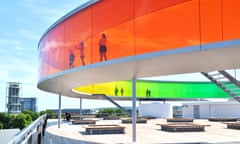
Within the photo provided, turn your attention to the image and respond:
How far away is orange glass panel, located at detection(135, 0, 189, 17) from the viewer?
8491mm

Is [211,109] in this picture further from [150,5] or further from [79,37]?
Answer: [150,5]

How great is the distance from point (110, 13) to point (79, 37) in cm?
234

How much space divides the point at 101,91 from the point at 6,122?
157ft

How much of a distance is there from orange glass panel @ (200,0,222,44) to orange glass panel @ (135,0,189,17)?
0.80m

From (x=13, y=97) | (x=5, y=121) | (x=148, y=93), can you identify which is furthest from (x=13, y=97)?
(x=148, y=93)

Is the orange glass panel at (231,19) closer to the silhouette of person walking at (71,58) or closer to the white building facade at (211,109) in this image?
the silhouette of person walking at (71,58)

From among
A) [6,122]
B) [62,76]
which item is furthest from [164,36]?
[6,122]

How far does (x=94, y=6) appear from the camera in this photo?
10867 millimetres

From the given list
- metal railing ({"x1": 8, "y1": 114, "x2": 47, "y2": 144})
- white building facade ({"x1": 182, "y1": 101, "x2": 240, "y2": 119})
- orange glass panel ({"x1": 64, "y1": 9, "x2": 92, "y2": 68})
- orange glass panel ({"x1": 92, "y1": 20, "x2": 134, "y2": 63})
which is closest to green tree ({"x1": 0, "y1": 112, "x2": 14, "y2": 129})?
white building facade ({"x1": 182, "y1": 101, "x2": 240, "y2": 119})

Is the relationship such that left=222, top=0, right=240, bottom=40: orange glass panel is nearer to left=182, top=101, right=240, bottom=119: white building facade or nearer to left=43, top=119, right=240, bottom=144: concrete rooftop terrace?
left=43, top=119, right=240, bottom=144: concrete rooftop terrace

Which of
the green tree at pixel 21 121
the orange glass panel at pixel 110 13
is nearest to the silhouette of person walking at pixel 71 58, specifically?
the orange glass panel at pixel 110 13

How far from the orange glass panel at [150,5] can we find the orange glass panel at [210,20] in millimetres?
795

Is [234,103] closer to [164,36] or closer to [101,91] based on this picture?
[101,91]

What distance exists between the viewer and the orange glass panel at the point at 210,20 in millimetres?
7562
